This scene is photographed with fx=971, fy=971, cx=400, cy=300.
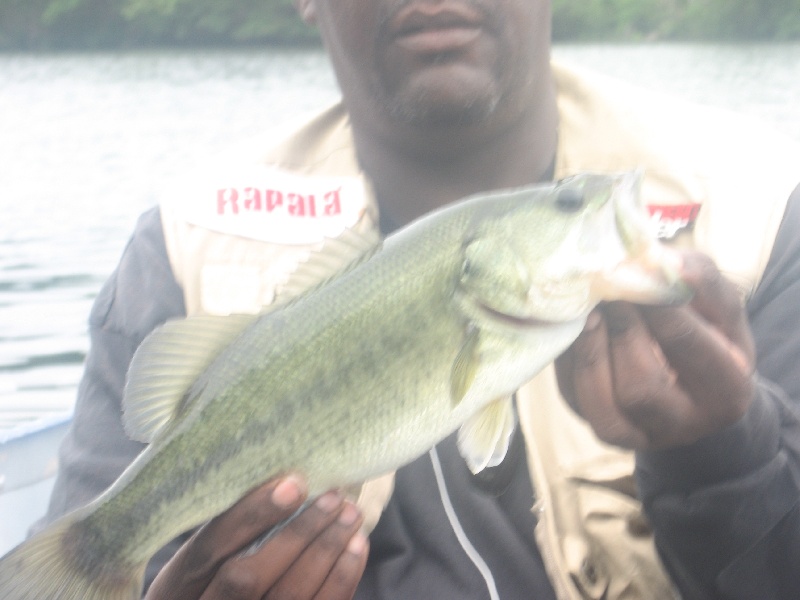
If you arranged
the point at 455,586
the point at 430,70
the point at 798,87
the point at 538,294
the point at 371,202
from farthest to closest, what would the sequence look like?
the point at 798,87, the point at 371,202, the point at 430,70, the point at 455,586, the point at 538,294

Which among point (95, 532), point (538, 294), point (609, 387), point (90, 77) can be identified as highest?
point (538, 294)

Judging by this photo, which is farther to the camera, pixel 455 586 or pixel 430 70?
pixel 430 70

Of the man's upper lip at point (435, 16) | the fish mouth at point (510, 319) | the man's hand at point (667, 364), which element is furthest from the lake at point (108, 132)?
the man's hand at point (667, 364)

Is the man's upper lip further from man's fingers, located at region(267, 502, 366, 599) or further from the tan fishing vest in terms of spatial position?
man's fingers, located at region(267, 502, 366, 599)

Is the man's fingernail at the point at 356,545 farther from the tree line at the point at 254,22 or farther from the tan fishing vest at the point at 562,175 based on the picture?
the tree line at the point at 254,22

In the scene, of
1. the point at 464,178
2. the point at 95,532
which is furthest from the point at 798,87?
the point at 95,532

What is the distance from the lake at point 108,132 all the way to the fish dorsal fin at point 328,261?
4.35ft

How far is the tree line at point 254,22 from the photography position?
33.6 meters

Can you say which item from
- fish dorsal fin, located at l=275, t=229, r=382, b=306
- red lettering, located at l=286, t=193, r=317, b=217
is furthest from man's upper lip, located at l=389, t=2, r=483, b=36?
fish dorsal fin, located at l=275, t=229, r=382, b=306

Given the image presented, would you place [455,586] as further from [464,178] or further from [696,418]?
[464,178]

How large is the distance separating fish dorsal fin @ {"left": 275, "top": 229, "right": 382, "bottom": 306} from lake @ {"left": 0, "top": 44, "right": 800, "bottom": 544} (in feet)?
4.35

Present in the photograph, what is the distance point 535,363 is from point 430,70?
1164mm

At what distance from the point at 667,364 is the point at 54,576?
1277 millimetres

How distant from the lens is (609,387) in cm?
187
